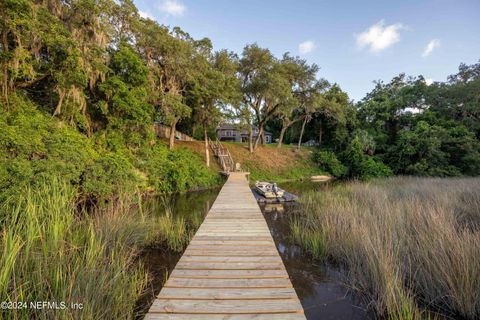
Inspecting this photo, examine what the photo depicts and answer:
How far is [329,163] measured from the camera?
78.0ft

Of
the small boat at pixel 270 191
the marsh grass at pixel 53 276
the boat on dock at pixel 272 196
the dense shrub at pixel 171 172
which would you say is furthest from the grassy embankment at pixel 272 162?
the marsh grass at pixel 53 276

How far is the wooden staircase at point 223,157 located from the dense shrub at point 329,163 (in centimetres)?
1052

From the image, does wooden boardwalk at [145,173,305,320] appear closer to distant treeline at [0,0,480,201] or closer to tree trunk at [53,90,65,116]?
distant treeline at [0,0,480,201]

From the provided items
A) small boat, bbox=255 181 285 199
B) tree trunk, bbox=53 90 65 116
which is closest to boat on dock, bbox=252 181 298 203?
small boat, bbox=255 181 285 199

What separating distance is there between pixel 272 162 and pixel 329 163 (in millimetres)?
6459

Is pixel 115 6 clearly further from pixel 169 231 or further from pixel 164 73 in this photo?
pixel 169 231

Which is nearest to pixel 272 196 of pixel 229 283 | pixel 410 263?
pixel 410 263

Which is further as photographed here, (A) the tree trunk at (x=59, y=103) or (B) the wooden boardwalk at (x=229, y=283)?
(A) the tree trunk at (x=59, y=103)

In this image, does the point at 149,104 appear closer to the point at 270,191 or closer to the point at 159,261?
the point at 270,191

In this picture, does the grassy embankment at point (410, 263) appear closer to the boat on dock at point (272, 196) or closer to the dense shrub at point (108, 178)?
the boat on dock at point (272, 196)

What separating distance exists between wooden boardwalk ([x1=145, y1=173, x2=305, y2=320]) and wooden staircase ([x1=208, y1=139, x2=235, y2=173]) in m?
14.2

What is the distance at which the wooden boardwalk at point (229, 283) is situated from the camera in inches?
91.3

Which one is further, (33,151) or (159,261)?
(33,151)

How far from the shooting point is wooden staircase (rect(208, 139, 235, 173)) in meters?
19.1
